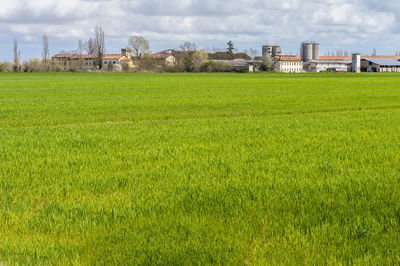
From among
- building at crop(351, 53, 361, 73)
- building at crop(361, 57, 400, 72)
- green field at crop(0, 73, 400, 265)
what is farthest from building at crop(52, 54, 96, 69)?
green field at crop(0, 73, 400, 265)

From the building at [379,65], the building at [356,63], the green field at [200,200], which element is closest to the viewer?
the green field at [200,200]

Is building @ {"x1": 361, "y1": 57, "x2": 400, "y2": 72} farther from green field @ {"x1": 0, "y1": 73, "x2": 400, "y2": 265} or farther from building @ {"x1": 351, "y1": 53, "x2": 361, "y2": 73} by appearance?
green field @ {"x1": 0, "y1": 73, "x2": 400, "y2": 265}

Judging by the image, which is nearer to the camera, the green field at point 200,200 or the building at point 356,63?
the green field at point 200,200

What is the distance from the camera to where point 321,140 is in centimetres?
1269

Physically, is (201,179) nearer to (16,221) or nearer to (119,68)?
(16,221)

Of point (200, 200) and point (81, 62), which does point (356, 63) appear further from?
point (200, 200)

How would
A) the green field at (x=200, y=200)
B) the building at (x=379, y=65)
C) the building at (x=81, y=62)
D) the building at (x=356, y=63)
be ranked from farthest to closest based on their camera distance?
the building at (x=356, y=63), the building at (x=379, y=65), the building at (x=81, y=62), the green field at (x=200, y=200)

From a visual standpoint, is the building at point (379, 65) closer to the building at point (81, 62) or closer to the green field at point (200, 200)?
the building at point (81, 62)

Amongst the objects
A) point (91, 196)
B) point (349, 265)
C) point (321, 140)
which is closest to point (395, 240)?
point (349, 265)

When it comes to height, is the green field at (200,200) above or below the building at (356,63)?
below

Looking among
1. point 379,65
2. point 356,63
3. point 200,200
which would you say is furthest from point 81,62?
point 200,200

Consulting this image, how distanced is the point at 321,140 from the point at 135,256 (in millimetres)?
8870

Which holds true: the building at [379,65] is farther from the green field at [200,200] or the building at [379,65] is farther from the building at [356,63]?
the green field at [200,200]

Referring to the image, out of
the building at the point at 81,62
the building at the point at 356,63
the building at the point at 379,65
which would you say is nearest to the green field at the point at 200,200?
the building at the point at 81,62
